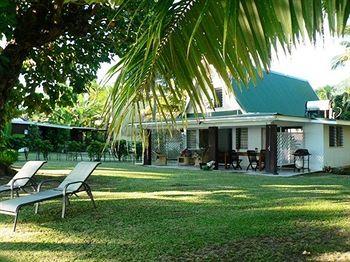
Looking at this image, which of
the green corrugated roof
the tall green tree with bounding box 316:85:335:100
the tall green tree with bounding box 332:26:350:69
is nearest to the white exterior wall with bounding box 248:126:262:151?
the green corrugated roof

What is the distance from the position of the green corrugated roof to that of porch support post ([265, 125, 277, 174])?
341 cm

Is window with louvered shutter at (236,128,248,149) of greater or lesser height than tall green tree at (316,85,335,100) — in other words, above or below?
below

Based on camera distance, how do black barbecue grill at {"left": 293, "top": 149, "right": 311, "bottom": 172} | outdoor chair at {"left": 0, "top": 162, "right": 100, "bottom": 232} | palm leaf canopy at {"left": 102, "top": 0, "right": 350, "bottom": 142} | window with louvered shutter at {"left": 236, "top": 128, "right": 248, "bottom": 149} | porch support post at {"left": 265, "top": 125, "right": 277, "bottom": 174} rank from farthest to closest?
window with louvered shutter at {"left": 236, "top": 128, "right": 248, "bottom": 149} → black barbecue grill at {"left": 293, "top": 149, "right": 311, "bottom": 172} → porch support post at {"left": 265, "top": 125, "right": 277, "bottom": 174} → outdoor chair at {"left": 0, "top": 162, "right": 100, "bottom": 232} → palm leaf canopy at {"left": 102, "top": 0, "right": 350, "bottom": 142}

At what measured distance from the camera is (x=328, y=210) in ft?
27.8

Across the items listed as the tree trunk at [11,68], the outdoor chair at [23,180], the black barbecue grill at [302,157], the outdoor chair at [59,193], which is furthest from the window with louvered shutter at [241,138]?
the outdoor chair at [59,193]

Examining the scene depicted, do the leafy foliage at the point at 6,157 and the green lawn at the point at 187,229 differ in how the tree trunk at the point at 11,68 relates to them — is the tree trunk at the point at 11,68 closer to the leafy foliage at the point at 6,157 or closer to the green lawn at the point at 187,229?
the green lawn at the point at 187,229

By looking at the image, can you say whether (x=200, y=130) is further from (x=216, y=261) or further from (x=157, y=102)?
(x=157, y=102)

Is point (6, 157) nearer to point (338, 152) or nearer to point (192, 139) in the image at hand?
point (192, 139)

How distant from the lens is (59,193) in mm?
8039

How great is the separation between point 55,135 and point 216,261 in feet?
129

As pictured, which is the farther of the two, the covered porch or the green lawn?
the covered porch

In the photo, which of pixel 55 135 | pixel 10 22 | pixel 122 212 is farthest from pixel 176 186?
pixel 55 135

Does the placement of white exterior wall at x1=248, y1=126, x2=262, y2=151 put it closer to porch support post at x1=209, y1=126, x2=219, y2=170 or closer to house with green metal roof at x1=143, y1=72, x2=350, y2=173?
house with green metal roof at x1=143, y1=72, x2=350, y2=173

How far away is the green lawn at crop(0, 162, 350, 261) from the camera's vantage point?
5.60 m
